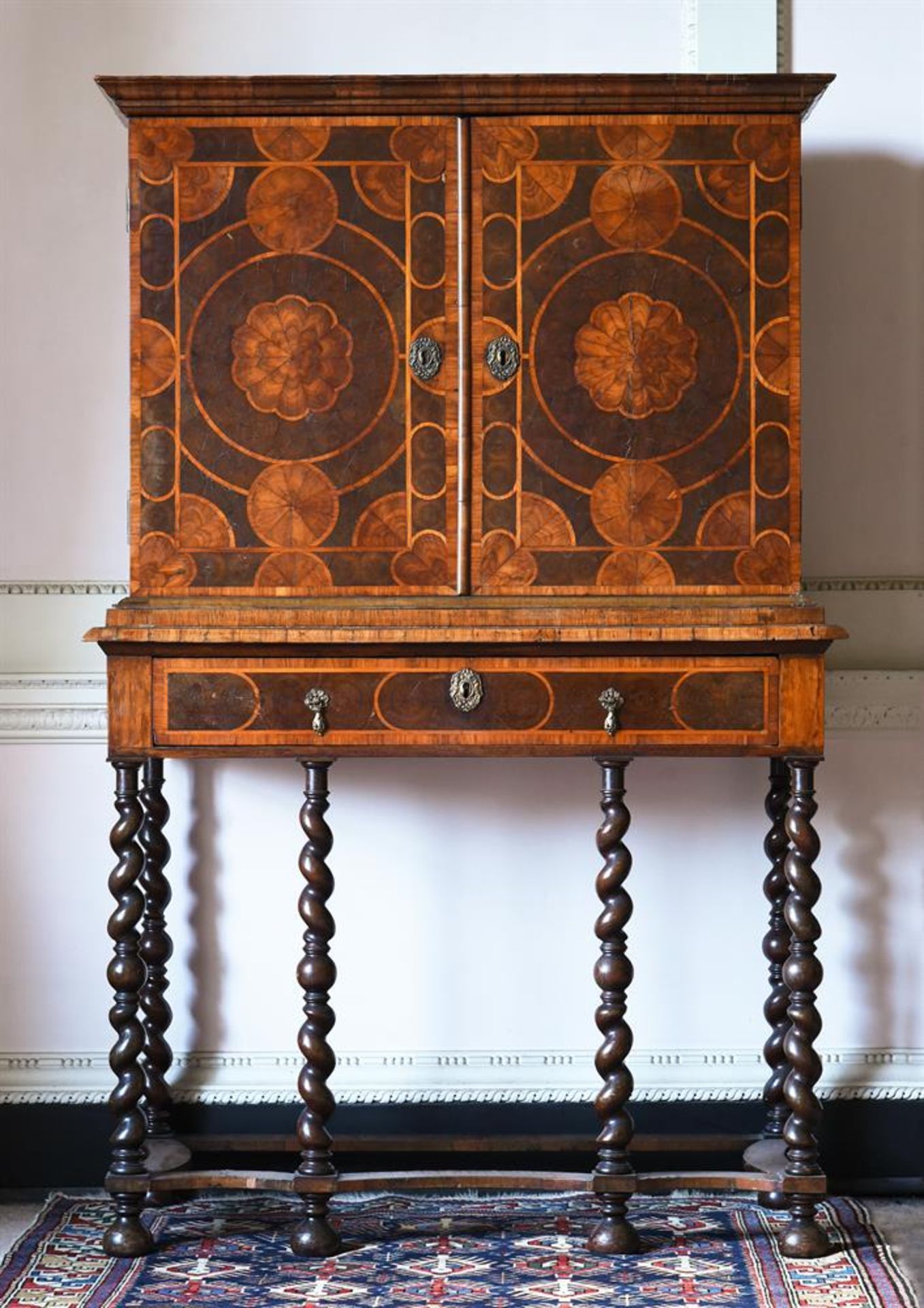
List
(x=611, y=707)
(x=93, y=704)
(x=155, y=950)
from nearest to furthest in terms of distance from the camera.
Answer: (x=611, y=707) < (x=155, y=950) < (x=93, y=704)

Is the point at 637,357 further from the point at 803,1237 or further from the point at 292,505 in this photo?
the point at 803,1237

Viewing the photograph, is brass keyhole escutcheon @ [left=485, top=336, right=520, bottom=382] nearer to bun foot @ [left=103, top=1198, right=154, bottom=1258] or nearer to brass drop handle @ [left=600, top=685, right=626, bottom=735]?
brass drop handle @ [left=600, top=685, right=626, bottom=735]

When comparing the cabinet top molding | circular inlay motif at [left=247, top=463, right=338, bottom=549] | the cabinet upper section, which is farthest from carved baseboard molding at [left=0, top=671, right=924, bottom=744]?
the cabinet top molding

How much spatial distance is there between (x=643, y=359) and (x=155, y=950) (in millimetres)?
1661

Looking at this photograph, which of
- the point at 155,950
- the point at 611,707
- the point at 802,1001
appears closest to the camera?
the point at 611,707

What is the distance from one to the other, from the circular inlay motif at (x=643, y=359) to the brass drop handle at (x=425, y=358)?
0.27 metres

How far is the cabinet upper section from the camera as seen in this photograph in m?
3.02

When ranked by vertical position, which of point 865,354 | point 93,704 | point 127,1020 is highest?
point 865,354

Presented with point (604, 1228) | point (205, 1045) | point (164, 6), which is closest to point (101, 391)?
point (164, 6)

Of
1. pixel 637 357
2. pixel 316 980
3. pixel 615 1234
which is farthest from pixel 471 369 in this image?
pixel 615 1234

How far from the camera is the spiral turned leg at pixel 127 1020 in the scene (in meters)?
3.04

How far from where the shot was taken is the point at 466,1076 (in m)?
3.57

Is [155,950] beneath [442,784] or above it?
beneath

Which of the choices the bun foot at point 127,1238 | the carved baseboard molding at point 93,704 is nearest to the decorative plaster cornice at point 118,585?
the carved baseboard molding at point 93,704
